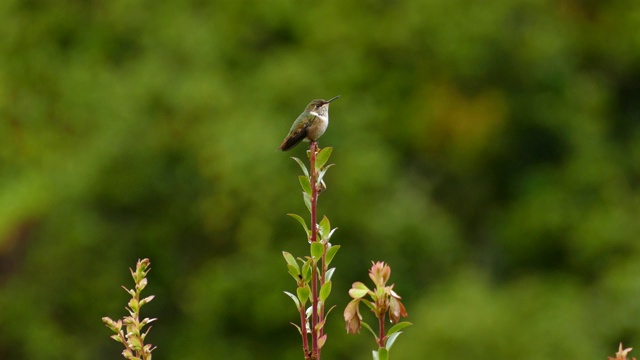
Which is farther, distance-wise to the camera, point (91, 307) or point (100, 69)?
point (100, 69)

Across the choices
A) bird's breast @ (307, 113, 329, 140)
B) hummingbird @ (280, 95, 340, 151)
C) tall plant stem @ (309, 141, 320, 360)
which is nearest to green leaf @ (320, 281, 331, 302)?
tall plant stem @ (309, 141, 320, 360)

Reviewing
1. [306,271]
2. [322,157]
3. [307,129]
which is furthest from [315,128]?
[306,271]

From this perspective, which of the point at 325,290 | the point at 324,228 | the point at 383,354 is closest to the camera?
the point at 383,354

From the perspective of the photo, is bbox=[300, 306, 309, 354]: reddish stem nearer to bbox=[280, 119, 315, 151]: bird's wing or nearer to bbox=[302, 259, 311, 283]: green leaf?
bbox=[302, 259, 311, 283]: green leaf

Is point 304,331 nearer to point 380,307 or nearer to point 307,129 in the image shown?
point 380,307

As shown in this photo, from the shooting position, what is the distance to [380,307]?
304cm

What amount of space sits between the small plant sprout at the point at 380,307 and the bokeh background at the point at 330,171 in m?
23.9

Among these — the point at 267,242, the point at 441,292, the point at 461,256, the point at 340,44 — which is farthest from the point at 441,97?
the point at 267,242

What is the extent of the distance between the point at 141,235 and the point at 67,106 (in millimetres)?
7341

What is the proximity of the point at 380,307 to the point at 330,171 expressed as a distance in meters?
26.3

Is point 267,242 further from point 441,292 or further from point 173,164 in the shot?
point 441,292

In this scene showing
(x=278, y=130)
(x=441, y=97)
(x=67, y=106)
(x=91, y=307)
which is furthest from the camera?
(x=441, y=97)

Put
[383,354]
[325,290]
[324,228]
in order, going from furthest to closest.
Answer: [324,228]
[325,290]
[383,354]

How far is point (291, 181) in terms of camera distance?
2969 cm
